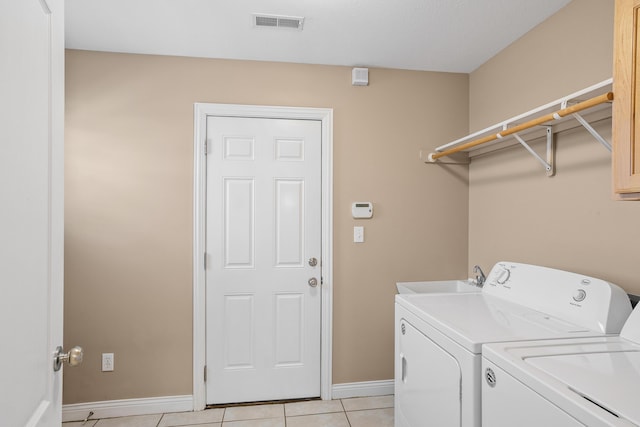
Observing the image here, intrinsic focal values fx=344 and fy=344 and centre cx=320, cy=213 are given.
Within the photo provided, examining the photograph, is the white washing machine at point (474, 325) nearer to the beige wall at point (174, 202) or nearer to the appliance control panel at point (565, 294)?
the appliance control panel at point (565, 294)

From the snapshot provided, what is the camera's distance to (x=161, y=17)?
1.86m

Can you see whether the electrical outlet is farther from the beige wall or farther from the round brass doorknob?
the round brass doorknob

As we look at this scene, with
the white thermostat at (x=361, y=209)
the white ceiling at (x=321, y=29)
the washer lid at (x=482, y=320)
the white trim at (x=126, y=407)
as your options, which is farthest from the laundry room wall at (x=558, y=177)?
the white trim at (x=126, y=407)

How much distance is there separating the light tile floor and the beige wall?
6.1 inches

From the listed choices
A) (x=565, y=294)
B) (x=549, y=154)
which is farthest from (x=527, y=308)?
(x=549, y=154)

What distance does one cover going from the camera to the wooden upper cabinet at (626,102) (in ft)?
3.40

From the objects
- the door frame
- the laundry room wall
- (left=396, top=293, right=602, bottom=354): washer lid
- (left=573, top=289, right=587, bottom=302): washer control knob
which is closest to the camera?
(left=396, top=293, right=602, bottom=354): washer lid

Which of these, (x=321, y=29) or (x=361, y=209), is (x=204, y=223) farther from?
(x=321, y=29)

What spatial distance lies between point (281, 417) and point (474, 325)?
148cm

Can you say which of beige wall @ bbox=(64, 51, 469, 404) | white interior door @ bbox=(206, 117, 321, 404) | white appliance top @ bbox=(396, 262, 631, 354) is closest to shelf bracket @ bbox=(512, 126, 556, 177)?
white appliance top @ bbox=(396, 262, 631, 354)

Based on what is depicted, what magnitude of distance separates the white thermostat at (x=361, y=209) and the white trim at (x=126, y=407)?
1.66 m

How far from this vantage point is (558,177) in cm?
179

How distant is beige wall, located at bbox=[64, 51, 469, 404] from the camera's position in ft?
7.25

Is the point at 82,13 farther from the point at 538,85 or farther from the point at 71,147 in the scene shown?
the point at 538,85
